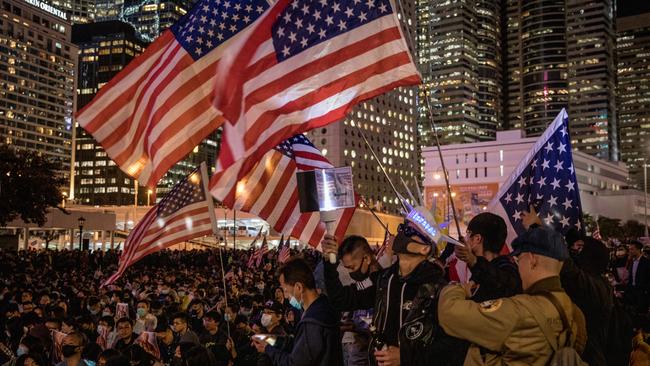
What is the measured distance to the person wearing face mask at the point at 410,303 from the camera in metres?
3.81

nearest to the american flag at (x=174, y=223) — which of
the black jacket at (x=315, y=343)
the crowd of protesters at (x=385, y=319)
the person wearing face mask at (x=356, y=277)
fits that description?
the crowd of protesters at (x=385, y=319)

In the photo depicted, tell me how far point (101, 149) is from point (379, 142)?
90419 millimetres

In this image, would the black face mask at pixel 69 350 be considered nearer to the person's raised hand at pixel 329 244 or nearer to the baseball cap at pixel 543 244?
the person's raised hand at pixel 329 244

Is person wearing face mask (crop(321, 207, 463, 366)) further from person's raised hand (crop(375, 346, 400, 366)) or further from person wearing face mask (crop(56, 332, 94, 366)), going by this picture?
person wearing face mask (crop(56, 332, 94, 366))

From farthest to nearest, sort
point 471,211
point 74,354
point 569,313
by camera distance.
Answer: point 471,211, point 74,354, point 569,313

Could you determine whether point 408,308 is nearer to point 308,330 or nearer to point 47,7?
point 308,330

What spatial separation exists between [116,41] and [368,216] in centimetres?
13753

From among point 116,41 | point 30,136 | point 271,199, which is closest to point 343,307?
point 271,199

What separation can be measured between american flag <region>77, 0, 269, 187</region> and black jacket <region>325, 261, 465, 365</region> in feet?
10.3

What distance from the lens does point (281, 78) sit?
→ 718cm

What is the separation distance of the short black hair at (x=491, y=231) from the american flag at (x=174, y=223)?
15.9ft

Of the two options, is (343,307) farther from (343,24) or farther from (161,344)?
(161,344)

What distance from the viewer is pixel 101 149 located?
191375mm

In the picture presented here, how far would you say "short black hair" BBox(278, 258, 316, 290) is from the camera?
16.3ft
